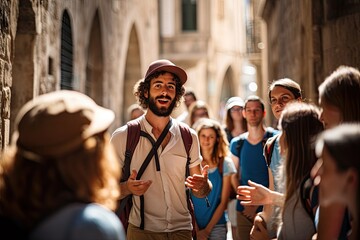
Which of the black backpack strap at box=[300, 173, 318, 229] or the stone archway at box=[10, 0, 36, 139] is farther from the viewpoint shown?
the stone archway at box=[10, 0, 36, 139]

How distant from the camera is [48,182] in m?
1.66

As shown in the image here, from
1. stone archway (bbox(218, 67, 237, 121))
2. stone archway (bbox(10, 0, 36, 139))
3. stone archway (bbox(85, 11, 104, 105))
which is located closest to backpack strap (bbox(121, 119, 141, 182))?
stone archway (bbox(10, 0, 36, 139))

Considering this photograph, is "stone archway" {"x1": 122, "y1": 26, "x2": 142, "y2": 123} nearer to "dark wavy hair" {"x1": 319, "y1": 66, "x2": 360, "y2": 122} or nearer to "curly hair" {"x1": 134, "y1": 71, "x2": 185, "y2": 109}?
"curly hair" {"x1": 134, "y1": 71, "x2": 185, "y2": 109}

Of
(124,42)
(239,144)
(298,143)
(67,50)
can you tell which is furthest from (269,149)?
(124,42)

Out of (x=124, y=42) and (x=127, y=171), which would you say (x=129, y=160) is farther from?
(x=124, y=42)

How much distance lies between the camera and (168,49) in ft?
65.4

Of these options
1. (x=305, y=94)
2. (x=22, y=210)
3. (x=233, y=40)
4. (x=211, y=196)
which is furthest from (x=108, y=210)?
(x=233, y=40)

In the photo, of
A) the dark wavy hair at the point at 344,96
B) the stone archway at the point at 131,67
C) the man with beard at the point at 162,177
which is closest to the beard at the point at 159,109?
the man with beard at the point at 162,177

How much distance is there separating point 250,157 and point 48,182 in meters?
2.91

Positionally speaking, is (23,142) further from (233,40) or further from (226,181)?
(233,40)

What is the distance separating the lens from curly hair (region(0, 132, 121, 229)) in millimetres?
1637

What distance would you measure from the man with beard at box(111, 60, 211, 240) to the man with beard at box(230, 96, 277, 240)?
1094mm

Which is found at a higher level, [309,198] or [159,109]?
[159,109]

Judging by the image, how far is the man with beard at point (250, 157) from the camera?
4.34m
